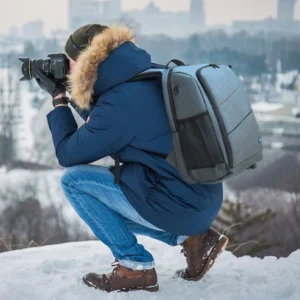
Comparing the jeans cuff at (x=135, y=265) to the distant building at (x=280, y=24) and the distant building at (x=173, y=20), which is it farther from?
the distant building at (x=280, y=24)

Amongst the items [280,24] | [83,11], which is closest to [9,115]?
[83,11]

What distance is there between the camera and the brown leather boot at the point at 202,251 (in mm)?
1946

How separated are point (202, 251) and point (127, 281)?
28cm

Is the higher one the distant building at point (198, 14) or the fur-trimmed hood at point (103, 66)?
the fur-trimmed hood at point (103, 66)

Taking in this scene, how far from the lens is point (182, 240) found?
1.97 meters

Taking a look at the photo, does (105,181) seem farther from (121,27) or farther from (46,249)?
(46,249)

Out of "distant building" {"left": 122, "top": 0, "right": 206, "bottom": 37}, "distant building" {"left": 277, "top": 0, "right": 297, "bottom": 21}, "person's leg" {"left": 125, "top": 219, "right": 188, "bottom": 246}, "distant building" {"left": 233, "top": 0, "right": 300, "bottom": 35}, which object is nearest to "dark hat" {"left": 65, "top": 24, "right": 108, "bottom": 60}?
"person's leg" {"left": 125, "top": 219, "right": 188, "bottom": 246}

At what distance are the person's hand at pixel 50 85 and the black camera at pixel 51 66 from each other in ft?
0.05

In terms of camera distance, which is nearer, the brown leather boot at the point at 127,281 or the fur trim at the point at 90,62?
the fur trim at the point at 90,62

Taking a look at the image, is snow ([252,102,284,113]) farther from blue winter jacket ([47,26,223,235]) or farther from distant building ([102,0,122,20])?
blue winter jacket ([47,26,223,235])

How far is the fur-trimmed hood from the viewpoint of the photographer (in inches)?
66.9

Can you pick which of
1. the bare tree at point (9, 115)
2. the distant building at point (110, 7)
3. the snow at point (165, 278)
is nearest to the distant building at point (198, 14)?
the distant building at point (110, 7)

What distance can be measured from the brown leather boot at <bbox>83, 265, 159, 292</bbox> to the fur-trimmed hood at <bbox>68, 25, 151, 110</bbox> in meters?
0.55

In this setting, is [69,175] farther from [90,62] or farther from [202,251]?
[202,251]
